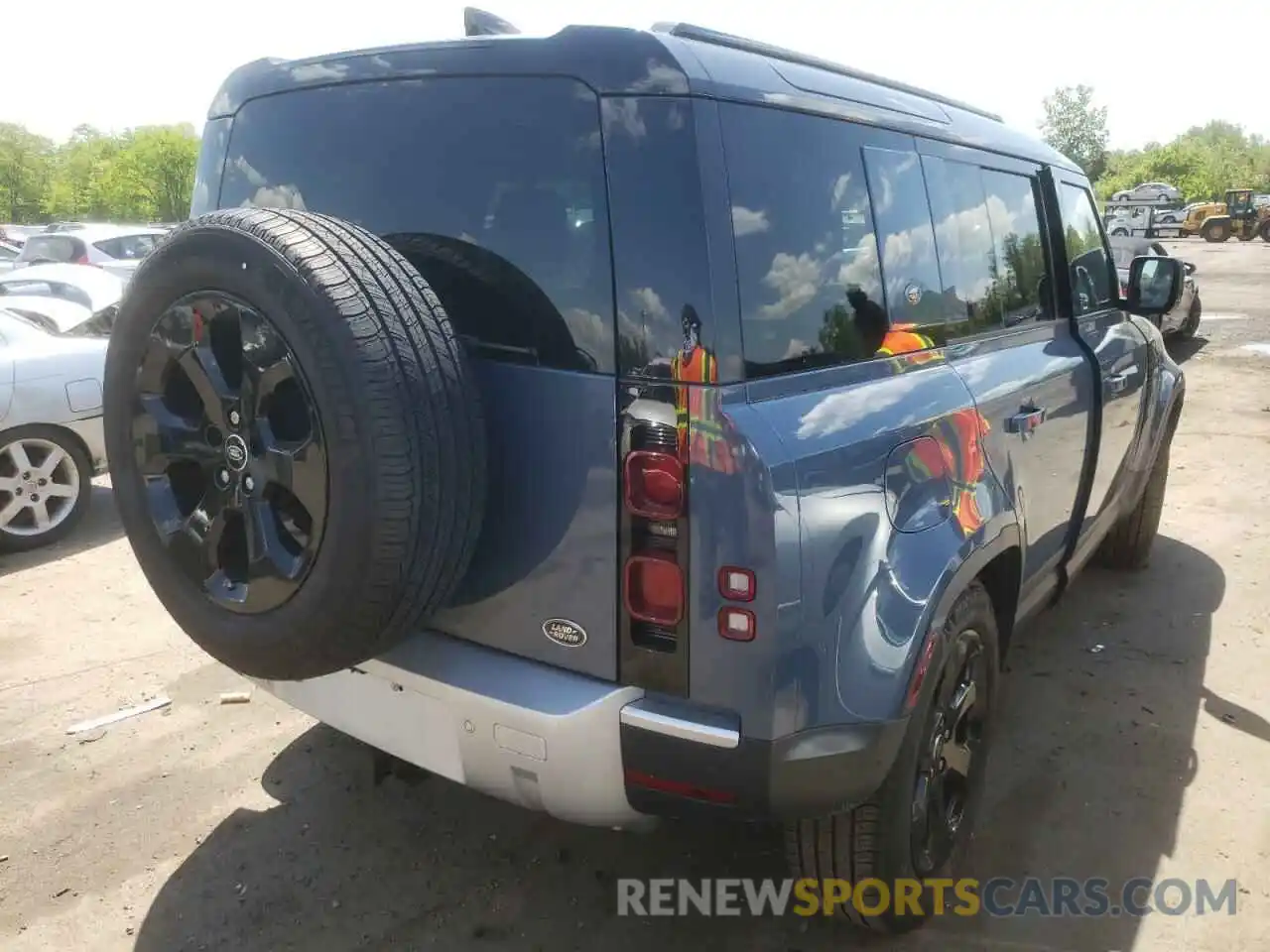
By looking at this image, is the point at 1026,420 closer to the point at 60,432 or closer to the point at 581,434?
the point at 581,434

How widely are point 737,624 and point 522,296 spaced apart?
0.80m

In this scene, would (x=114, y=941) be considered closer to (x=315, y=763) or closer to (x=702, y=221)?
(x=315, y=763)

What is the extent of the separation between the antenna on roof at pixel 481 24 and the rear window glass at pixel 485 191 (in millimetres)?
209

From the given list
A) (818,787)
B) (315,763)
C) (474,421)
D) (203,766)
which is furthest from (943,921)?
(203,766)

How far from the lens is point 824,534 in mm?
1839

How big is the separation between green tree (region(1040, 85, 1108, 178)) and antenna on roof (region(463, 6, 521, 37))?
3437 inches

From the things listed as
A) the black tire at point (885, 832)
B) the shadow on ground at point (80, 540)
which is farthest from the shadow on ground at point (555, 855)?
the shadow on ground at point (80, 540)

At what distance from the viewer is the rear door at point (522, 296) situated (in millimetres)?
1888

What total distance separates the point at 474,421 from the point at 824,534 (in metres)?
0.72

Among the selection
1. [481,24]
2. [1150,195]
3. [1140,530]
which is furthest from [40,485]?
[1150,195]

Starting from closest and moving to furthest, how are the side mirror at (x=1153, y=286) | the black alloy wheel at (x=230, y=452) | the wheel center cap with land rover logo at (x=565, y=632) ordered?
the black alloy wheel at (x=230, y=452), the wheel center cap with land rover logo at (x=565, y=632), the side mirror at (x=1153, y=286)

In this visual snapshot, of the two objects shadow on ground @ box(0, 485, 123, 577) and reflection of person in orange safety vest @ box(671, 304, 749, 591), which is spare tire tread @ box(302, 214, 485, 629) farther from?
shadow on ground @ box(0, 485, 123, 577)

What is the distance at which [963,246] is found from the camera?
269 centimetres

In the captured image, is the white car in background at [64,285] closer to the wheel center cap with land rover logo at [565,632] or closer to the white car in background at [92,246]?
the white car in background at [92,246]
